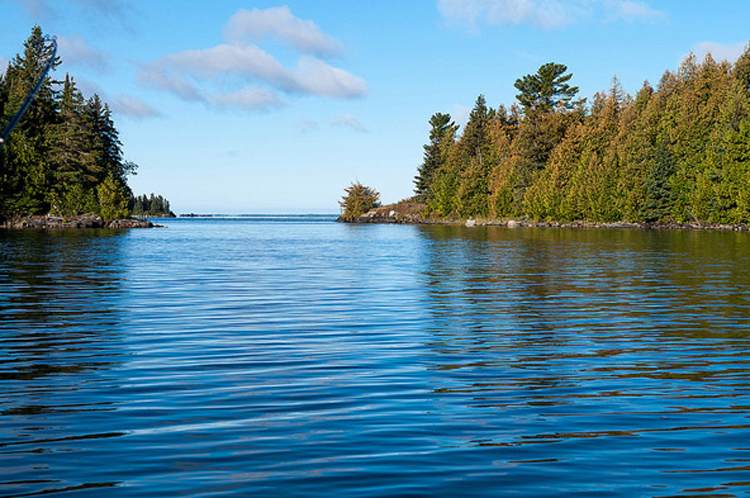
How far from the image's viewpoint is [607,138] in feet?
428

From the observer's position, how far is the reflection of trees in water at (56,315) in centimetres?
1282

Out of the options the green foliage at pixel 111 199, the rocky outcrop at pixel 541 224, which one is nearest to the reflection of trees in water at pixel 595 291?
the rocky outcrop at pixel 541 224

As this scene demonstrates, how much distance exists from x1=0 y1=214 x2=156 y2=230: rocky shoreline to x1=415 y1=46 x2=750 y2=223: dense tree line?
75.7m

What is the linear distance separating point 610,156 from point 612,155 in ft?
1.25

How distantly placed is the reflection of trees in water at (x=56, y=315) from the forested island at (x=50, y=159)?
76.6 m

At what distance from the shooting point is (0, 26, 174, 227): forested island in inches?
4232

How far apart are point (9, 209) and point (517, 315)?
10657 cm

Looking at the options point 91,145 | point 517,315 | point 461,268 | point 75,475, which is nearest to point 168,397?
A: point 75,475

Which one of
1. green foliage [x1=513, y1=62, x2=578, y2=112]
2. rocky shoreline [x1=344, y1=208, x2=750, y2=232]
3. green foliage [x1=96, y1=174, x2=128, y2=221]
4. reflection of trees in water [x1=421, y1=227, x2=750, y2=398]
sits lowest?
reflection of trees in water [x1=421, y1=227, x2=750, y2=398]

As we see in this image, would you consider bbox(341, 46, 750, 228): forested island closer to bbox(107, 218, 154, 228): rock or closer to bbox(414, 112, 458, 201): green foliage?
bbox(414, 112, 458, 201): green foliage

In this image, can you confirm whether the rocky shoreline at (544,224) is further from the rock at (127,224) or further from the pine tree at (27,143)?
the pine tree at (27,143)

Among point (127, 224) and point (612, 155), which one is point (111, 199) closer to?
point (127, 224)

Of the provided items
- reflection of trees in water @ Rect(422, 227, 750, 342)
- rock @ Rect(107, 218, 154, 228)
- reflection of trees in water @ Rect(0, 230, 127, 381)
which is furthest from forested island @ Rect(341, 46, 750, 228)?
reflection of trees in water @ Rect(0, 230, 127, 381)

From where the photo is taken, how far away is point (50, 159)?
116812 mm
